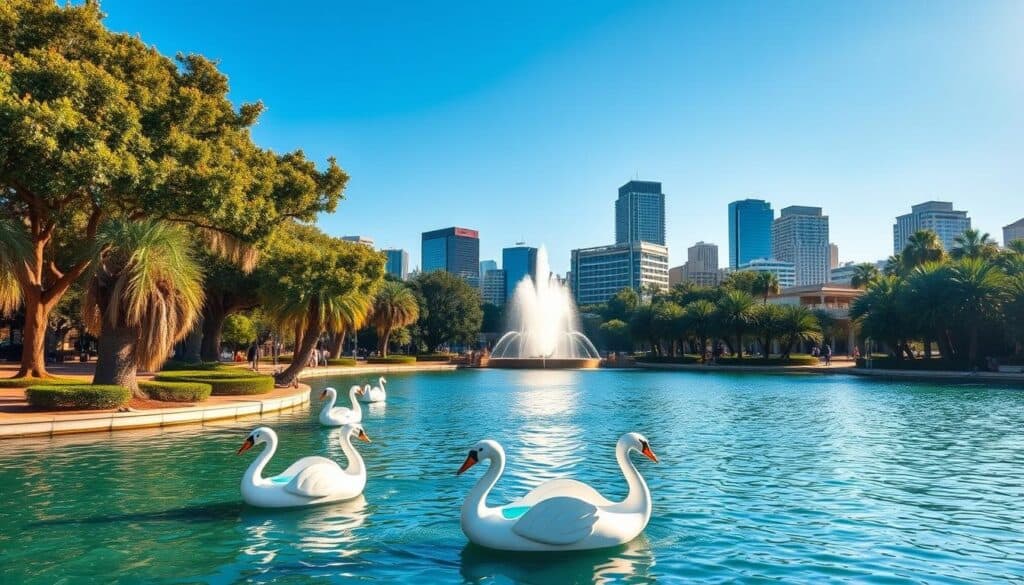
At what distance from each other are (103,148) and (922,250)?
63048 millimetres

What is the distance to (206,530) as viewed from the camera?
866cm

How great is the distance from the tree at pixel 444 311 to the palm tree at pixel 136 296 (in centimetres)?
5998

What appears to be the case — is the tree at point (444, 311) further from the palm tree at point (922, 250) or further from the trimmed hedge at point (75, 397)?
the trimmed hedge at point (75, 397)

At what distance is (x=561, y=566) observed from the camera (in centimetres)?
735

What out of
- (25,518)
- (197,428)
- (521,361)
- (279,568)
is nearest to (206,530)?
(279,568)

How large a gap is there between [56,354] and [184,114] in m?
34.6

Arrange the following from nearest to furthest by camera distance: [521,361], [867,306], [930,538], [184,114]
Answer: [930,538] < [184,114] < [867,306] < [521,361]

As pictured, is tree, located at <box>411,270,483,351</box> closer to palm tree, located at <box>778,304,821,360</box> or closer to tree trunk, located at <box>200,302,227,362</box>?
palm tree, located at <box>778,304,821,360</box>

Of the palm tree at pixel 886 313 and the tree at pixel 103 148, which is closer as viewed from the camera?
the tree at pixel 103 148

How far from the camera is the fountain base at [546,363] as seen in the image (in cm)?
6188

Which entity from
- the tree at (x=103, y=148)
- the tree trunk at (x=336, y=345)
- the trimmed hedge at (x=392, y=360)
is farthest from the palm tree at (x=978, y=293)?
the tree trunk at (x=336, y=345)

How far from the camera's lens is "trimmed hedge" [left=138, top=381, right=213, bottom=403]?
2000 centimetres

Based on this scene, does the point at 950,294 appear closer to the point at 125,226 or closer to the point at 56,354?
the point at 125,226

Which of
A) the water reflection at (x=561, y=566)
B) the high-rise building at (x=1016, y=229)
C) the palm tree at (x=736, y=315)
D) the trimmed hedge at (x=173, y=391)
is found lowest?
the water reflection at (x=561, y=566)
